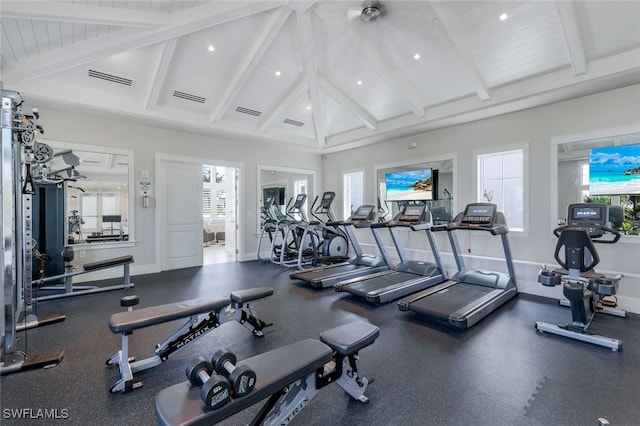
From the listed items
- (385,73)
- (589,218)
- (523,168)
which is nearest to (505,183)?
(523,168)

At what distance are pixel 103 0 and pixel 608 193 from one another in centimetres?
719

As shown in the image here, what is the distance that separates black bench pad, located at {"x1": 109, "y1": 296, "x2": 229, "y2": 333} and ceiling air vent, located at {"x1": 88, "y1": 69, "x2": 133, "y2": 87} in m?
4.41

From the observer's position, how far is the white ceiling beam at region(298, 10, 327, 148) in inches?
176

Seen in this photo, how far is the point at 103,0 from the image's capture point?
11.9ft

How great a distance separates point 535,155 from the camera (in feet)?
16.4

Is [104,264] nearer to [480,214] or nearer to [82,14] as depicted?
[82,14]

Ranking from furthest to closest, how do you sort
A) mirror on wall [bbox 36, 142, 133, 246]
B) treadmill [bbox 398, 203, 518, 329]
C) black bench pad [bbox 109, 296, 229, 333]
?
mirror on wall [bbox 36, 142, 133, 246]
treadmill [bbox 398, 203, 518, 329]
black bench pad [bbox 109, 296, 229, 333]

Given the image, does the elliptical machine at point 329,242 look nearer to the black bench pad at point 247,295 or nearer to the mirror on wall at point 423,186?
the mirror on wall at point 423,186

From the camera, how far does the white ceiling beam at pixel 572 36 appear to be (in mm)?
3416

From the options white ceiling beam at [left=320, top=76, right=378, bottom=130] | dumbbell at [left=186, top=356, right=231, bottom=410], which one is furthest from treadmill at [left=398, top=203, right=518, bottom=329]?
white ceiling beam at [left=320, top=76, right=378, bottom=130]

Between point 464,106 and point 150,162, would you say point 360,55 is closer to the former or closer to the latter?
point 464,106

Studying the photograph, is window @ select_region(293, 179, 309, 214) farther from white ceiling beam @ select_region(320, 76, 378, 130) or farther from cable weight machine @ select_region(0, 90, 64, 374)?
cable weight machine @ select_region(0, 90, 64, 374)

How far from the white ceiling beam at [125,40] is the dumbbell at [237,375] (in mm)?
4262

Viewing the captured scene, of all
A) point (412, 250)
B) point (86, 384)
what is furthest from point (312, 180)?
point (86, 384)
